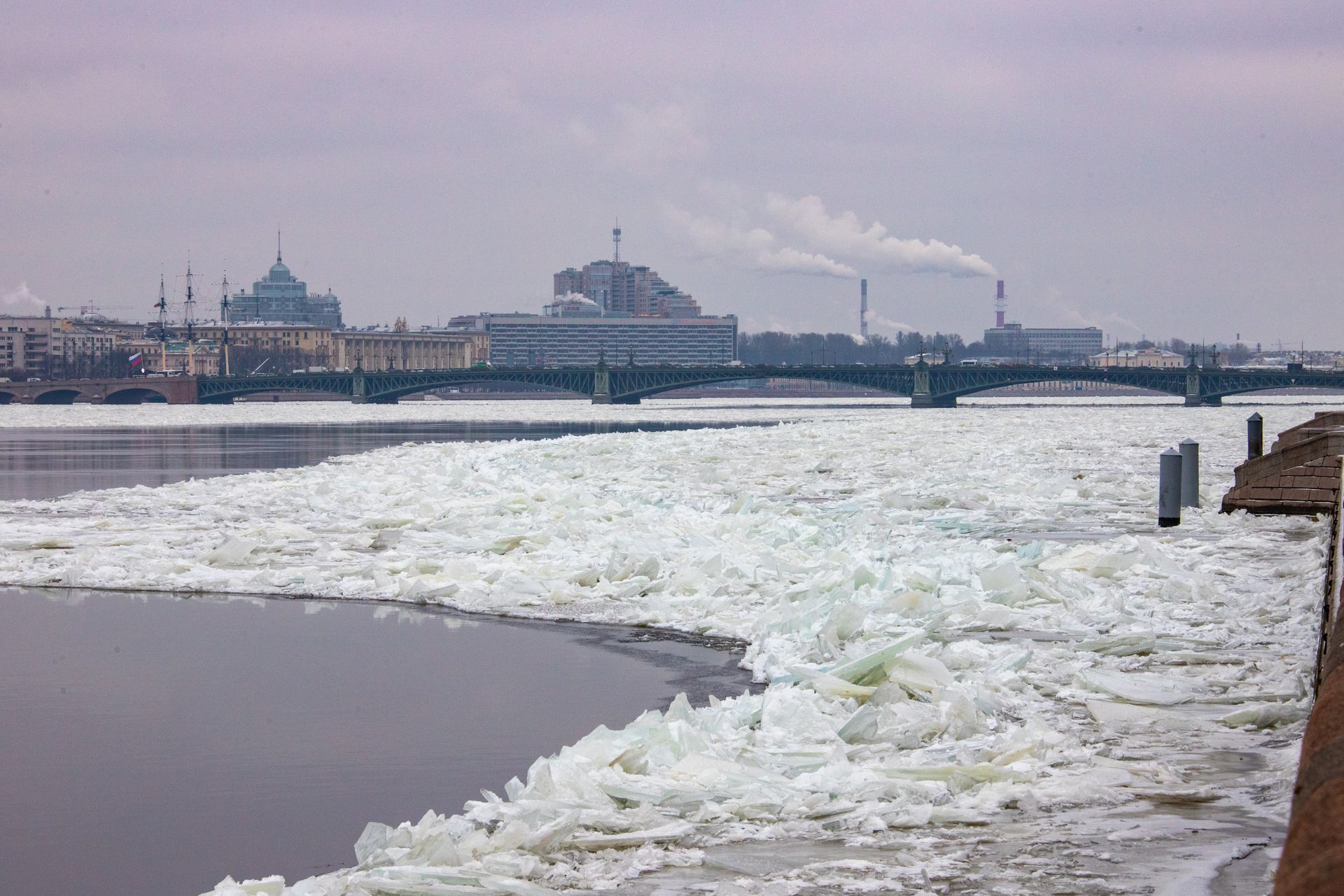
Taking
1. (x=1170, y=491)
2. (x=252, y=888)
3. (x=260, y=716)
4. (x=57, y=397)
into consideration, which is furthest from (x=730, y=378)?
(x=252, y=888)

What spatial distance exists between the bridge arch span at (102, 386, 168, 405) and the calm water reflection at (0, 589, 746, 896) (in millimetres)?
145688

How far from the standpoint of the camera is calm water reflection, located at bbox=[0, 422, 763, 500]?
32969 millimetres

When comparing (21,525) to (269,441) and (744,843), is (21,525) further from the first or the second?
(269,441)

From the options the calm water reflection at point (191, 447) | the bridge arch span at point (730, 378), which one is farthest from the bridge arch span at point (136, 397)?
the calm water reflection at point (191, 447)

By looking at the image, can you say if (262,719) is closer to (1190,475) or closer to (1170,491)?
(1170,491)

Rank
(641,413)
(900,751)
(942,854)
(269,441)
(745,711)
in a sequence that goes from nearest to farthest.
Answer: (942,854)
(900,751)
(745,711)
(269,441)
(641,413)

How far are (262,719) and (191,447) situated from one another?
4667 cm

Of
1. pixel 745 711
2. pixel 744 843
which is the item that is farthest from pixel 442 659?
pixel 744 843

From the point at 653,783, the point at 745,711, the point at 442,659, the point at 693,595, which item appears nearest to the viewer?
the point at 653,783

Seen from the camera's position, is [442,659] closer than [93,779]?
No

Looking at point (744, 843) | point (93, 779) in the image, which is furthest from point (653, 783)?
point (93, 779)

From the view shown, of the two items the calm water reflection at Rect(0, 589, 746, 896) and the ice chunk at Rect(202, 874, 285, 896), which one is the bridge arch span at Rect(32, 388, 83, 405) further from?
the ice chunk at Rect(202, 874, 285, 896)

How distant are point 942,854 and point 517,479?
19.9 meters

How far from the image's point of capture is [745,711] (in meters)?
7.52
